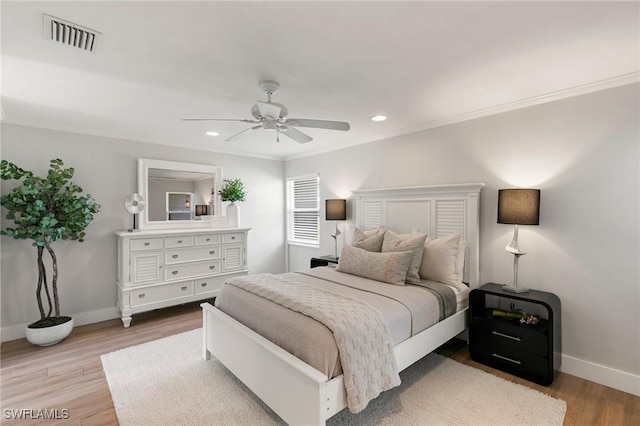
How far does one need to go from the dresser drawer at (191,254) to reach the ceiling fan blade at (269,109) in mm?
2644

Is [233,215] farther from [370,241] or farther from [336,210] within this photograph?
[370,241]

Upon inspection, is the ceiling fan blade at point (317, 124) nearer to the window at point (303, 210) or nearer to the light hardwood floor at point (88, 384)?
the light hardwood floor at point (88, 384)

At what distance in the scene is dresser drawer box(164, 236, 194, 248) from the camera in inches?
157

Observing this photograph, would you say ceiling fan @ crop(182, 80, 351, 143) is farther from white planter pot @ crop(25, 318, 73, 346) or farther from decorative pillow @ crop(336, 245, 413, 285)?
white planter pot @ crop(25, 318, 73, 346)

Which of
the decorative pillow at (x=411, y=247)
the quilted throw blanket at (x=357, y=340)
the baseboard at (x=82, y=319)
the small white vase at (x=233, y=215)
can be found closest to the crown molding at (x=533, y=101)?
the decorative pillow at (x=411, y=247)

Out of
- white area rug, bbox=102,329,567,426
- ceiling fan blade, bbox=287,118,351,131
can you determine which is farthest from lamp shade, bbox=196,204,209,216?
ceiling fan blade, bbox=287,118,351,131

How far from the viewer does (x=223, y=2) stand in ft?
4.90

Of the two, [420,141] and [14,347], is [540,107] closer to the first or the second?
[420,141]

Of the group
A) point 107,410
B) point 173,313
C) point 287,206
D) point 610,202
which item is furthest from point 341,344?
point 287,206

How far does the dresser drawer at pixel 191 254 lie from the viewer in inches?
158

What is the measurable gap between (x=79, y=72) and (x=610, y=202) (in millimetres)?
4318

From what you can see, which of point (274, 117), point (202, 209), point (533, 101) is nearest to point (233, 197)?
point (202, 209)

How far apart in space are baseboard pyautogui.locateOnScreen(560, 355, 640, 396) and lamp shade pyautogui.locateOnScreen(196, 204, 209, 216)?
4.73 metres

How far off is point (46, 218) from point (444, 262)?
4.13m
